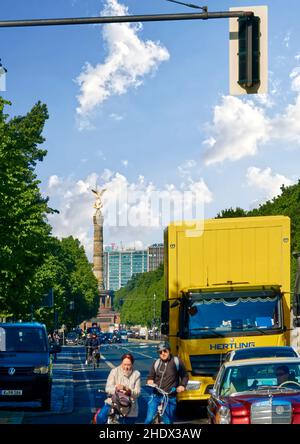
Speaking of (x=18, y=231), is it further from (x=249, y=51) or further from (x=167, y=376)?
(x=249, y=51)

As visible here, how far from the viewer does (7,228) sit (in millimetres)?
39656

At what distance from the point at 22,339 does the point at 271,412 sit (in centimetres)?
1549

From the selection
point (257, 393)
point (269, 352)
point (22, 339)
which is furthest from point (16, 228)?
point (257, 393)

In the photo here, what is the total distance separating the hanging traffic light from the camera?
13.9 metres

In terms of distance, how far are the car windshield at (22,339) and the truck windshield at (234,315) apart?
20.0ft

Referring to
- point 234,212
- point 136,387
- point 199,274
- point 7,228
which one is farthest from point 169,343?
point 234,212

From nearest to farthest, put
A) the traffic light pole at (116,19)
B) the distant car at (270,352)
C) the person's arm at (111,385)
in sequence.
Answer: the traffic light pole at (116,19) → the person's arm at (111,385) → the distant car at (270,352)

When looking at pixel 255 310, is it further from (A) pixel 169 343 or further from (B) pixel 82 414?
(B) pixel 82 414

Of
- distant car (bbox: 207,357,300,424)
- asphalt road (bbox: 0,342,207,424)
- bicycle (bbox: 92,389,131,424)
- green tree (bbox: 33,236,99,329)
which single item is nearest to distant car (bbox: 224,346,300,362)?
distant car (bbox: 207,357,300,424)

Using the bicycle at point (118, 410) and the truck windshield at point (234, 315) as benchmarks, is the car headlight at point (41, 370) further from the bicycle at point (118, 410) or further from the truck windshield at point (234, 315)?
the bicycle at point (118, 410)

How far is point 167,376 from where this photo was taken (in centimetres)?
1644

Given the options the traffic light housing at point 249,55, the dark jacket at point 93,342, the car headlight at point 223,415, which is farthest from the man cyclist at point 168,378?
the dark jacket at point 93,342

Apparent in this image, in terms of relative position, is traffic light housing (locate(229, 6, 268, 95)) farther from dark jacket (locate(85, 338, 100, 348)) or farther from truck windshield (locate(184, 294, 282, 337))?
dark jacket (locate(85, 338, 100, 348))

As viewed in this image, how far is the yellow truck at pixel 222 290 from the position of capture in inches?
886
